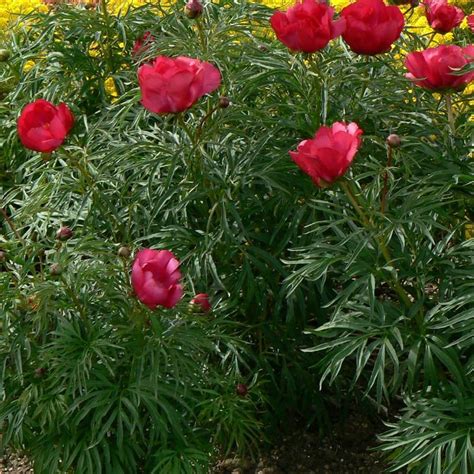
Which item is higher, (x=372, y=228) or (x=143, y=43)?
(x=372, y=228)

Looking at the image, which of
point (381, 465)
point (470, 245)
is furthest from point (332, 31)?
point (381, 465)

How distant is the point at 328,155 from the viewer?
2213 mm

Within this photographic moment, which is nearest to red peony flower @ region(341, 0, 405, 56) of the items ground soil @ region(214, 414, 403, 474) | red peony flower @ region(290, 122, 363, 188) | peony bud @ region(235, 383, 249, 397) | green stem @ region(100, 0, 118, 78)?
red peony flower @ region(290, 122, 363, 188)

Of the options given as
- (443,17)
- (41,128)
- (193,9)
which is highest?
(193,9)

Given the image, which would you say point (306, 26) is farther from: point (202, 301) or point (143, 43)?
point (143, 43)

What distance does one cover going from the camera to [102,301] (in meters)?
2.67

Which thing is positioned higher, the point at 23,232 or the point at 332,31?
the point at 332,31

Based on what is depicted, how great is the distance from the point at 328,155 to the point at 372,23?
58 centimetres

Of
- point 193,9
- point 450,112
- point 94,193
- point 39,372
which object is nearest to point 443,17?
point 450,112

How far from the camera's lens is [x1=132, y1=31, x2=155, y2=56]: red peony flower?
321 cm

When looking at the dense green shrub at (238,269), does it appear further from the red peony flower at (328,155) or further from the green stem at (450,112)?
the red peony flower at (328,155)

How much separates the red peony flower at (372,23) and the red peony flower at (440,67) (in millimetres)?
101

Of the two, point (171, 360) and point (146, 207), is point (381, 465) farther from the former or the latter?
point (146, 207)

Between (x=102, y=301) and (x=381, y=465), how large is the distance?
Result: 38.5 inches
